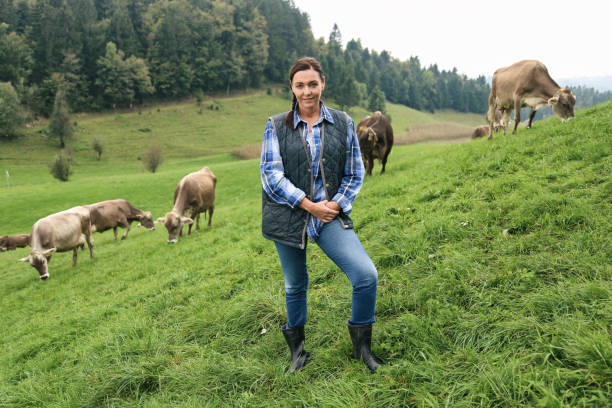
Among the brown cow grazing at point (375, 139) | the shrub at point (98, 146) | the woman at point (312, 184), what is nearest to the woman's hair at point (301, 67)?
the woman at point (312, 184)

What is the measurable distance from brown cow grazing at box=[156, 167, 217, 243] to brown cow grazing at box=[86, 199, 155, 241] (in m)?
4.48

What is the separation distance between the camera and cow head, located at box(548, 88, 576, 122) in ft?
27.8

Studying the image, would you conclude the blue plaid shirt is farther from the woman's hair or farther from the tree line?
the tree line

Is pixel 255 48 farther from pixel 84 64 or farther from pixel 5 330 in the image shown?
pixel 5 330

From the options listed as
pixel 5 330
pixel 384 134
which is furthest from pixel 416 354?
pixel 384 134

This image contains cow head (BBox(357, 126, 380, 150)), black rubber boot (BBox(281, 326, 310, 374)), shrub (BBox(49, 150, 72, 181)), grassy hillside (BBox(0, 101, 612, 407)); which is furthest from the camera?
shrub (BBox(49, 150, 72, 181))

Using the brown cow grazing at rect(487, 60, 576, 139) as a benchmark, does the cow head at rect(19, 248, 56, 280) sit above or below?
below

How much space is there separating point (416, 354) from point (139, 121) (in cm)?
8165

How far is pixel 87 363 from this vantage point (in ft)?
13.6

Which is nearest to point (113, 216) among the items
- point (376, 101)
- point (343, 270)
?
point (343, 270)

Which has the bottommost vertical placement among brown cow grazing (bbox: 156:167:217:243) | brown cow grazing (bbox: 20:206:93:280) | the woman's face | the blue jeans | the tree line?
brown cow grazing (bbox: 20:206:93:280)

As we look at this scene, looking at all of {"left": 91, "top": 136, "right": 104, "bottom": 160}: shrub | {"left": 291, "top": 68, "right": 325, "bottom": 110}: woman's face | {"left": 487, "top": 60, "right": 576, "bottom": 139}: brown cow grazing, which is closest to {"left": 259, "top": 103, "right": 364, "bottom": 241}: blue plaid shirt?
{"left": 291, "top": 68, "right": 325, "bottom": 110}: woman's face

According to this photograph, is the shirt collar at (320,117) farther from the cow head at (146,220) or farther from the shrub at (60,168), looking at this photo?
the shrub at (60,168)

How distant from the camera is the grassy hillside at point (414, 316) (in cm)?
263
